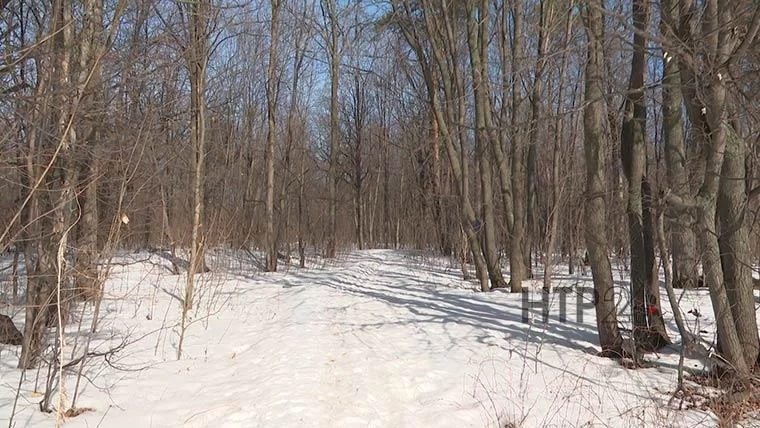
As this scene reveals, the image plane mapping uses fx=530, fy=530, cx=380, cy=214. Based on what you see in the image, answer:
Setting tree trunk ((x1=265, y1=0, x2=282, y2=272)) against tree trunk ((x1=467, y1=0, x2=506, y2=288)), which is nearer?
tree trunk ((x1=467, y1=0, x2=506, y2=288))

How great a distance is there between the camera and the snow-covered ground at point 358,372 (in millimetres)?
3828

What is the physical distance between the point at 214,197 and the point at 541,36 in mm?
14029

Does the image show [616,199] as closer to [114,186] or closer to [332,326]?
[332,326]

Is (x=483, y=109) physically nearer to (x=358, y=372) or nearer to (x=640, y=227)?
(x=640, y=227)

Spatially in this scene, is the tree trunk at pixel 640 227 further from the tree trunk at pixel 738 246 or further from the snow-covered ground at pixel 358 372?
the tree trunk at pixel 738 246

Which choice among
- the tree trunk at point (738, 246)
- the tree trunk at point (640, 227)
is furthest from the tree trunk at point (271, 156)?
the tree trunk at point (738, 246)

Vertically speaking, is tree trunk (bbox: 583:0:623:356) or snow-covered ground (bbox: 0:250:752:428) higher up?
tree trunk (bbox: 583:0:623:356)

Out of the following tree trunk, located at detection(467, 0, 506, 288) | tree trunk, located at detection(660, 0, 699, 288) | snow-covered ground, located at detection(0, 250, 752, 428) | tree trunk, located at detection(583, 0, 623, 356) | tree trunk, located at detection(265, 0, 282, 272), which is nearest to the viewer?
snow-covered ground, located at detection(0, 250, 752, 428)

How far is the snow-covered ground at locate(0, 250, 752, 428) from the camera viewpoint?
3.83m

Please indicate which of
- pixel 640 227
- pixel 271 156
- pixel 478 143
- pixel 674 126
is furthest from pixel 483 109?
pixel 271 156

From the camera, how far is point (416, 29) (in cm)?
1150

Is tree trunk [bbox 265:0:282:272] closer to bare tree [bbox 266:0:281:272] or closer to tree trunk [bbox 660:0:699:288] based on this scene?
bare tree [bbox 266:0:281:272]

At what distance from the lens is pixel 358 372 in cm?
479

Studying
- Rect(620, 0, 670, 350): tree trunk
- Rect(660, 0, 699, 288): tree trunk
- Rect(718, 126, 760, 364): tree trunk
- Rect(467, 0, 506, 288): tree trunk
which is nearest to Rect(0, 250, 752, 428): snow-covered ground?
Rect(620, 0, 670, 350): tree trunk
